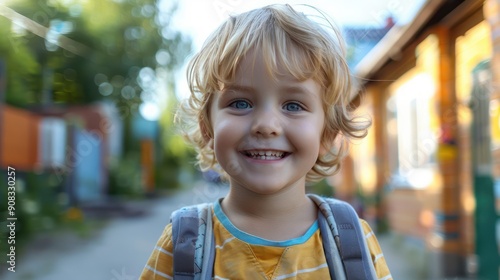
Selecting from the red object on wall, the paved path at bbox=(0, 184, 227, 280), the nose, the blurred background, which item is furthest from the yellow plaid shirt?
the red object on wall

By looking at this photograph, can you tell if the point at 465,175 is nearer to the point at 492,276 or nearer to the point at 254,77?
the point at 492,276

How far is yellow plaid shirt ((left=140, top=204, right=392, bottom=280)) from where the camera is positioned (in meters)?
1.13

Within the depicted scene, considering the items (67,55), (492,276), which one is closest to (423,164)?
(492,276)

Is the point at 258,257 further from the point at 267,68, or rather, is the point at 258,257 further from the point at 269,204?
the point at 267,68

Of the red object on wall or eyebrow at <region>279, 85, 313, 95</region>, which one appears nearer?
eyebrow at <region>279, 85, 313, 95</region>

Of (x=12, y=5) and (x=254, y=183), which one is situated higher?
(x=12, y=5)

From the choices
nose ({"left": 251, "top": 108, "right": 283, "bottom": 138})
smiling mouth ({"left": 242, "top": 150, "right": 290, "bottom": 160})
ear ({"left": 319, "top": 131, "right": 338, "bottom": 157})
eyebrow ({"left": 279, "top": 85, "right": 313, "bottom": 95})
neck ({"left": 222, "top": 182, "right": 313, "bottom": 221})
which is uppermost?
eyebrow ({"left": 279, "top": 85, "right": 313, "bottom": 95})

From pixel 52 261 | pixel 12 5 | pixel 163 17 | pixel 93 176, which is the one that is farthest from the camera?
pixel 93 176

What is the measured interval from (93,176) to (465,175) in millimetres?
3945

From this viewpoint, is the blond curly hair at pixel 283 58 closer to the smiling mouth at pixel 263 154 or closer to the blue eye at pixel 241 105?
the blue eye at pixel 241 105

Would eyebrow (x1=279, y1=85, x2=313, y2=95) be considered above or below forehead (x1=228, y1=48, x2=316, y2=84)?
below

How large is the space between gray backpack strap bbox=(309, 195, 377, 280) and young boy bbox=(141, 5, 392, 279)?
2 centimetres

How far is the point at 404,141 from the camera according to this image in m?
5.04

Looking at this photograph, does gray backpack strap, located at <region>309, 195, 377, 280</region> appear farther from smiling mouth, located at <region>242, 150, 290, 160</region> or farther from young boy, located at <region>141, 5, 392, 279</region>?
smiling mouth, located at <region>242, 150, 290, 160</region>
